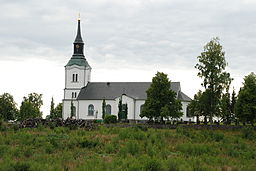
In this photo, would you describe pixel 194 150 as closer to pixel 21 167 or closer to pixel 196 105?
pixel 21 167

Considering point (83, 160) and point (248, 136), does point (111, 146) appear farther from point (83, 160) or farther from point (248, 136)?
point (248, 136)

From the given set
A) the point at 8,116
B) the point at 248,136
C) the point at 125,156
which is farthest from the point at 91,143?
the point at 8,116

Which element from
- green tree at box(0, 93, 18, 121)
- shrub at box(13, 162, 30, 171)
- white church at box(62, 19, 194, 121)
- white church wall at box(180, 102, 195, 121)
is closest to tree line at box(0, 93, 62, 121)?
green tree at box(0, 93, 18, 121)

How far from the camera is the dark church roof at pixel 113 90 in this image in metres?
86.3

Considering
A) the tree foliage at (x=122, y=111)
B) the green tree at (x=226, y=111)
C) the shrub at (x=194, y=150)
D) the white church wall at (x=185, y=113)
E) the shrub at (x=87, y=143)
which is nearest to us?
the shrub at (x=194, y=150)

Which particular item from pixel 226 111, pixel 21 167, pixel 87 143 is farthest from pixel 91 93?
pixel 21 167

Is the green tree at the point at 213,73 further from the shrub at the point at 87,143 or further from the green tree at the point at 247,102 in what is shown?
the shrub at the point at 87,143

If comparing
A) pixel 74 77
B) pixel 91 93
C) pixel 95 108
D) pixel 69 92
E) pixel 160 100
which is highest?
pixel 74 77

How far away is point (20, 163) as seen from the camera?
14008 mm

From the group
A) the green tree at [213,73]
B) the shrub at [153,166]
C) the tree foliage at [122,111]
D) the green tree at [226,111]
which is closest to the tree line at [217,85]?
the green tree at [213,73]

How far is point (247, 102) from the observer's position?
5369 cm

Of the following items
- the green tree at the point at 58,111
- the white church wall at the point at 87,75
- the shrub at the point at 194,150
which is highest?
the white church wall at the point at 87,75

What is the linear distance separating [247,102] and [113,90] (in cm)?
4018

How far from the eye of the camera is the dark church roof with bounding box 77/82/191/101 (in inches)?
3398
